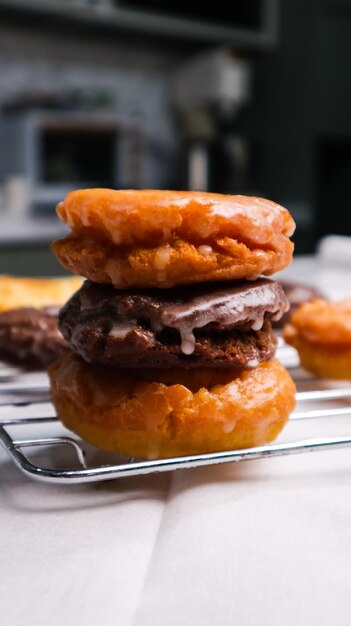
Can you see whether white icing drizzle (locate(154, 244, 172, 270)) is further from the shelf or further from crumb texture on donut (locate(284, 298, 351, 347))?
the shelf

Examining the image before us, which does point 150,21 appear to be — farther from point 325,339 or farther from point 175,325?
point 175,325

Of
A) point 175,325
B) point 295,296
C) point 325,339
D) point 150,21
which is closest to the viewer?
point 175,325

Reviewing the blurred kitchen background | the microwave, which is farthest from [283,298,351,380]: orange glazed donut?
the microwave

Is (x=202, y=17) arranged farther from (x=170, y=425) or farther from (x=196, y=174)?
(x=170, y=425)

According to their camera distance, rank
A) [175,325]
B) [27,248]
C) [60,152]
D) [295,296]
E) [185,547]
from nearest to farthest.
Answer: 1. [185,547]
2. [175,325]
3. [295,296]
4. [27,248]
5. [60,152]

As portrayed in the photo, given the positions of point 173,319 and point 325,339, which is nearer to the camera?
point 173,319

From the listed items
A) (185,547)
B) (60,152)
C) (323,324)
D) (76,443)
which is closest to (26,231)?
(60,152)

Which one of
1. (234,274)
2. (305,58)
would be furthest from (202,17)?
(234,274)
